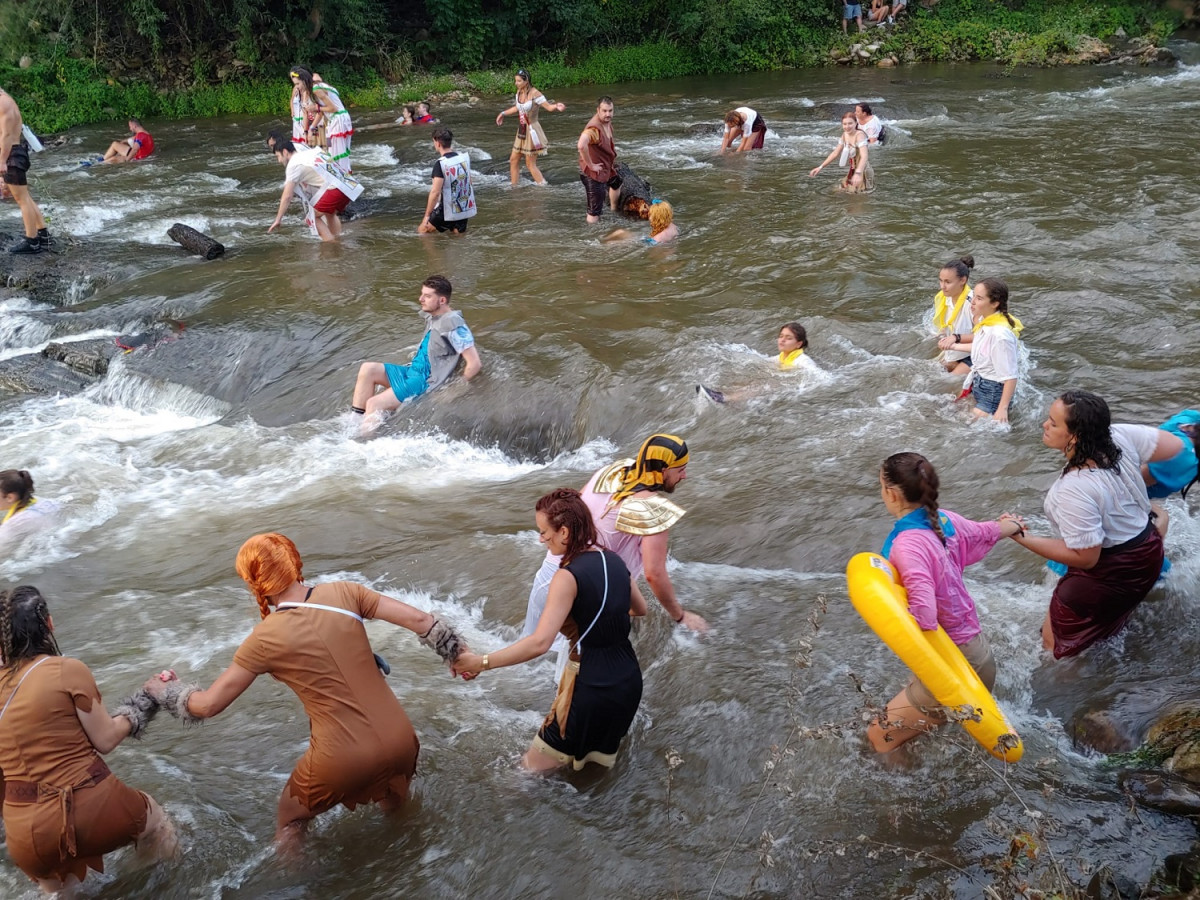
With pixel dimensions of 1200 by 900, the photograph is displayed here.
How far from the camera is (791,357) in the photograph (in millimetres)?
8594

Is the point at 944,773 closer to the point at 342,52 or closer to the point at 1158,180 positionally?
the point at 1158,180

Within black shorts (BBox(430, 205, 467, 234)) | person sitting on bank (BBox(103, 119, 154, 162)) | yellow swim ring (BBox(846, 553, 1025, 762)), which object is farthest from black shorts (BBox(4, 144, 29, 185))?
yellow swim ring (BBox(846, 553, 1025, 762))

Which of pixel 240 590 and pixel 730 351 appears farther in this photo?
pixel 730 351

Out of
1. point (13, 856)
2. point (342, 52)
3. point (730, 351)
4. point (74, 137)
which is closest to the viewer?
point (13, 856)

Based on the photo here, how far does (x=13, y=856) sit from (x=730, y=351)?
672 cm

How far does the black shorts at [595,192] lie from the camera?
13.0 metres

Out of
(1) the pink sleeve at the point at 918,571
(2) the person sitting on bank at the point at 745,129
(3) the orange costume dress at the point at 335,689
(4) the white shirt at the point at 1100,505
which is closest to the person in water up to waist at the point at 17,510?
(3) the orange costume dress at the point at 335,689

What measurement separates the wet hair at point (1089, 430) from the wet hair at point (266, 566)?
3.47 metres

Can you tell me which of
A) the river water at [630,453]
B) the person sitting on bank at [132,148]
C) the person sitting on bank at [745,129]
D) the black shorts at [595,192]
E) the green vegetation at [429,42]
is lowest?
the river water at [630,453]

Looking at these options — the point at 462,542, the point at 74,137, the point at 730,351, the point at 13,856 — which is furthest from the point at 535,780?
the point at 74,137

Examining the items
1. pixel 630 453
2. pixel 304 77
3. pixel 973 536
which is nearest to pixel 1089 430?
pixel 973 536

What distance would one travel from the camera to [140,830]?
415 cm

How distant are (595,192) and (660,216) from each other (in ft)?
4.90

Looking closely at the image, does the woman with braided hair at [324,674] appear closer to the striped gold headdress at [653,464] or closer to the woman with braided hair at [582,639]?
the woman with braided hair at [582,639]
